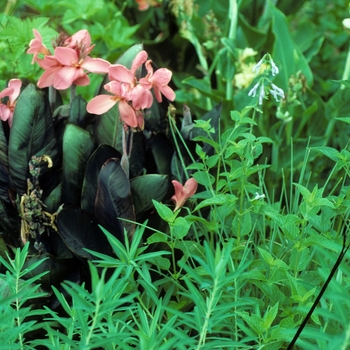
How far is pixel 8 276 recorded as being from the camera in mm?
940

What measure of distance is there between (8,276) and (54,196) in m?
0.38

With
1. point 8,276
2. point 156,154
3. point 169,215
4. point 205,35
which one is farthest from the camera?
point 205,35

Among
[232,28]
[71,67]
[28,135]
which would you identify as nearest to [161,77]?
[71,67]

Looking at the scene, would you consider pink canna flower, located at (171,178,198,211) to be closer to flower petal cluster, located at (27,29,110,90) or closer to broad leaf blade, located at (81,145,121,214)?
broad leaf blade, located at (81,145,121,214)

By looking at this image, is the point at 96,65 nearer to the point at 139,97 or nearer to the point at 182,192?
the point at 139,97

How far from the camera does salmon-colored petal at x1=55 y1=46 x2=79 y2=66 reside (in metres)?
1.20

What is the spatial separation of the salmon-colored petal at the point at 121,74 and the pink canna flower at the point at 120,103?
0.01 m

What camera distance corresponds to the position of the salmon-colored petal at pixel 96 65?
4.01ft

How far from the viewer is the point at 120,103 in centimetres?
117

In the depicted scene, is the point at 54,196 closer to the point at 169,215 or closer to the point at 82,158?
the point at 82,158

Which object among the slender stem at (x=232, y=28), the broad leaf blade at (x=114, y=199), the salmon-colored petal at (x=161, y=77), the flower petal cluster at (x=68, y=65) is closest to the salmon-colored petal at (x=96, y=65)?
the flower petal cluster at (x=68, y=65)

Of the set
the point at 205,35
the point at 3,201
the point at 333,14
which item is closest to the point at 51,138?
the point at 3,201

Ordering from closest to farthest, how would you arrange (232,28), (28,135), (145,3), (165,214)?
(165,214) < (28,135) < (232,28) < (145,3)

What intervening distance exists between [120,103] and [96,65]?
4.5 inches
